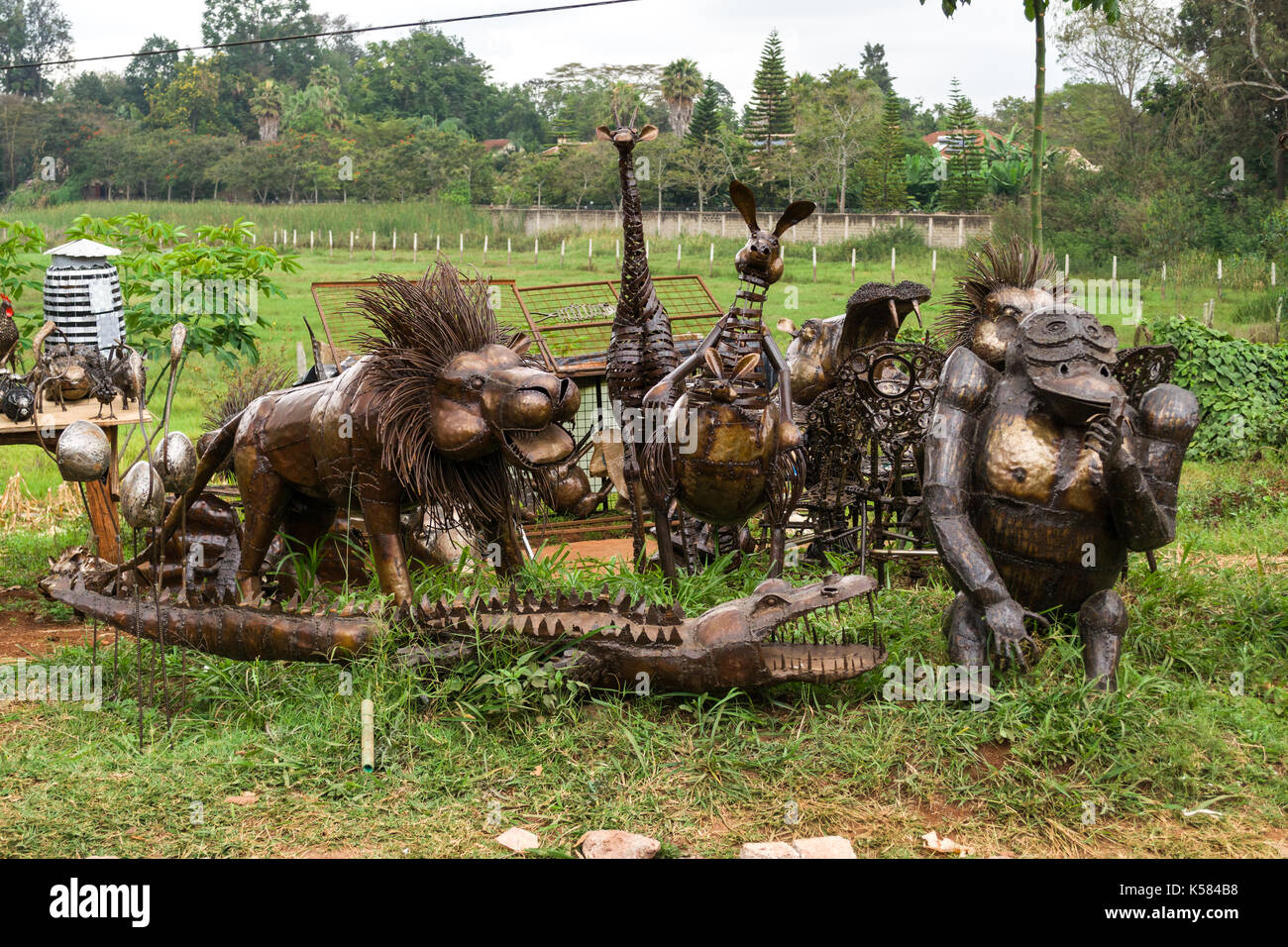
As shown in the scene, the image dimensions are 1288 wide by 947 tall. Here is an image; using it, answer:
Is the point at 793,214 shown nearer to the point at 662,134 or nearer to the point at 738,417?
the point at 738,417

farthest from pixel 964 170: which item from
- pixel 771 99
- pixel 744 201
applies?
pixel 744 201

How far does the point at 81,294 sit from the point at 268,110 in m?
23.6

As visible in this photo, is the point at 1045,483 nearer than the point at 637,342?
Yes

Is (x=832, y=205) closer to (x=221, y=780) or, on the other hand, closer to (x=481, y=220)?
(x=481, y=220)

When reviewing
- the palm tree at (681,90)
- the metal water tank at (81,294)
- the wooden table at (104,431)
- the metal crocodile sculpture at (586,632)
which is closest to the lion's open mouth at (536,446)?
the metal crocodile sculpture at (586,632)

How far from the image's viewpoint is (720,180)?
2123cm

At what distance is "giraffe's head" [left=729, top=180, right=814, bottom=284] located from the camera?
4617mm

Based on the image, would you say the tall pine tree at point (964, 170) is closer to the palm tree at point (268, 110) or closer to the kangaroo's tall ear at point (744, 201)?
the palm tree at point (268, 110)

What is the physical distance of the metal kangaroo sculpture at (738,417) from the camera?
4652 mm

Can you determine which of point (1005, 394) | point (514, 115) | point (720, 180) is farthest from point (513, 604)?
point (514, 115)

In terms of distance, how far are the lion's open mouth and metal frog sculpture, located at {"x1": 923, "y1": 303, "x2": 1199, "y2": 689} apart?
4.69ft

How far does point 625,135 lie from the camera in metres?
5.20

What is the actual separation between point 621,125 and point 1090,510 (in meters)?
2.67

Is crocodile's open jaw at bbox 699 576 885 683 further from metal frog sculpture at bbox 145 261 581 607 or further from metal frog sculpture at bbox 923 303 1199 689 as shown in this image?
metal frog sculpture at bbox 145 261 581 607
